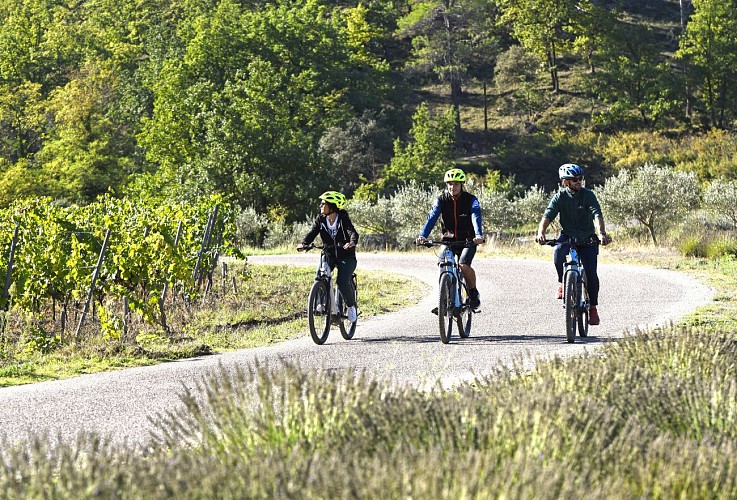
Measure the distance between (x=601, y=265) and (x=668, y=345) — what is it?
16148 millimetres

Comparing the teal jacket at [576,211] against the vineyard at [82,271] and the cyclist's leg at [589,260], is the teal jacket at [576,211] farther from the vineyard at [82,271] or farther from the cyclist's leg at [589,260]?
the vineyard at [82,271]

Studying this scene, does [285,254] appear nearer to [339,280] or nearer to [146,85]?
[339,280]

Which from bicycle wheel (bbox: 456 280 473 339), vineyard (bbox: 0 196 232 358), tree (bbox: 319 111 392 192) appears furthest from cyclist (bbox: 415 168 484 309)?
tree (bbox: 319 111 392 192)

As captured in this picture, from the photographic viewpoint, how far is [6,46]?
301 ft

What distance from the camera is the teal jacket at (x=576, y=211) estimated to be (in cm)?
1138

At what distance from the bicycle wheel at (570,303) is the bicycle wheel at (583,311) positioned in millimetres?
196

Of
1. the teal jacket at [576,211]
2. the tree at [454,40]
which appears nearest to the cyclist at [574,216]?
the teal jacket at [576,211]

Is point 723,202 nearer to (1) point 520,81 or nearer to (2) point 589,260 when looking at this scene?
(2) point 589,260

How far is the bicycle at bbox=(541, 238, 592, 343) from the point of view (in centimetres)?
1116

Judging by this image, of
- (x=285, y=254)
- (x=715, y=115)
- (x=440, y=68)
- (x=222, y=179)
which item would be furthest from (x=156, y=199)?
(x=715, y=115)

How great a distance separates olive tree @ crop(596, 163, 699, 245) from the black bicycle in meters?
19.8

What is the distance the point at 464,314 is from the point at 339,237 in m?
1.74

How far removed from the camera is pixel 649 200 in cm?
3125

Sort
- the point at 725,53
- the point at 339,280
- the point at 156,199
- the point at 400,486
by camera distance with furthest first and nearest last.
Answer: the point at 725,53
the point at 156,199
the point at 339,280
the point at 400,486
